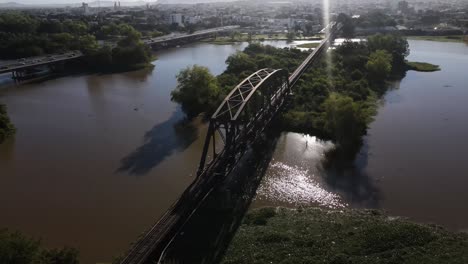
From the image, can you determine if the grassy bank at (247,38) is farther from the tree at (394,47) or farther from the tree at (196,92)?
the tree at (196,92)

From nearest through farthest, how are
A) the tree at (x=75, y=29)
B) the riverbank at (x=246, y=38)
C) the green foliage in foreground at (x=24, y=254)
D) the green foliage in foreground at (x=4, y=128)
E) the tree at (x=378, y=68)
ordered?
the green foliage in foreground at (x=24, y=254) < the green foliage in foreground at (x=4, y=128) < the tree at (x=378, y=68) < the tree at (x=75, y=29) < the riverbank at (x=246, y=38)

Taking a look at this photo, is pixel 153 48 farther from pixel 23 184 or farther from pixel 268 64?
pixel 23 184

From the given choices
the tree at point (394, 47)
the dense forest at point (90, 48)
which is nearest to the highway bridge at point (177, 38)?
the dense forest at point (90, 48)

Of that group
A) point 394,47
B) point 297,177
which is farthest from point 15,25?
point 297,177

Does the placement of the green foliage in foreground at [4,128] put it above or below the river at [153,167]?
above

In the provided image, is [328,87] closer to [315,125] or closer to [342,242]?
[315,125]

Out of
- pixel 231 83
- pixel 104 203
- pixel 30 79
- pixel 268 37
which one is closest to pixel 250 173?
pixel 104 203

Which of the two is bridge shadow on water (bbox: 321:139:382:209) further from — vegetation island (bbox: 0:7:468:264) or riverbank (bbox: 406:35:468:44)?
riverbank (bbox: 406:35:468:44)
